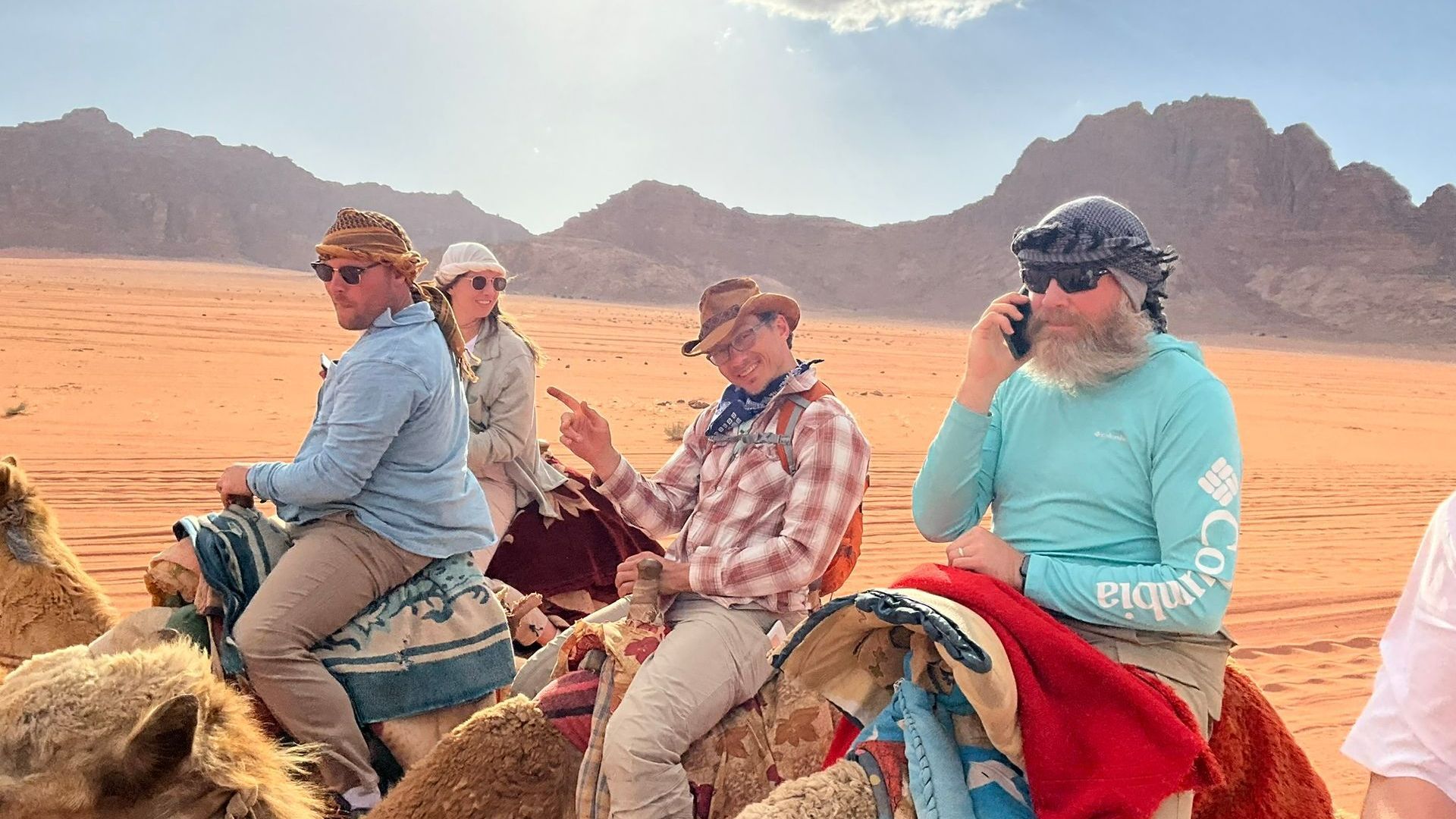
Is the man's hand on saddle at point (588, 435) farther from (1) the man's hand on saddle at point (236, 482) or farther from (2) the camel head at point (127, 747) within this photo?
(2) the camel head at point (127, 747)

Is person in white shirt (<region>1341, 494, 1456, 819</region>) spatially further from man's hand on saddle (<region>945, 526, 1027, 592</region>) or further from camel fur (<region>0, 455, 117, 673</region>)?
camel fur (<region>0, 455, 117, 673</region>)

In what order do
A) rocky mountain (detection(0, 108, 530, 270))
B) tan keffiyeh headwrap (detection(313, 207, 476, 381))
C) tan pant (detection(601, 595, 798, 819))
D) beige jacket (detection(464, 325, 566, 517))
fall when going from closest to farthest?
tan pant (detection(601, 595, 798, 819)), tan keffiyeh headwrap (detection(313, 207, 476, 381)), beige jacket (detection(464, 325, 566, 517)), rocky mountain (detection(0, 108, 530, 270))

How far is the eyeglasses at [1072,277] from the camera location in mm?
2471

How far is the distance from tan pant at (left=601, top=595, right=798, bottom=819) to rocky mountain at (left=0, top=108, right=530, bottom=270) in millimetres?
120693

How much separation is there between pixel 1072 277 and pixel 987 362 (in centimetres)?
30

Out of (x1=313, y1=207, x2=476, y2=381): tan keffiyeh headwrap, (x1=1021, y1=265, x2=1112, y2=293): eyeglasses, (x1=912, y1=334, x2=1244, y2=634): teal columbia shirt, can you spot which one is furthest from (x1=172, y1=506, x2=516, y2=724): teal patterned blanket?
(x1=1021, y1=265, x2=1112, y2=293): eyeglasses

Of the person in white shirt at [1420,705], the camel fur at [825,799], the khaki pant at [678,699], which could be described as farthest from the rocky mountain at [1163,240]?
the person in white shirt at [1420,705]

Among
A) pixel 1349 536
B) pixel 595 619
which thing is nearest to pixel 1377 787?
pixel 595 619

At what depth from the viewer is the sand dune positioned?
27.0 ft

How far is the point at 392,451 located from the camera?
335cm

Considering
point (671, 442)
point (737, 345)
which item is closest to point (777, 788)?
point (737, 345)

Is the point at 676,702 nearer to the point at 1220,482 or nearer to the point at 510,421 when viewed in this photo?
the point at 1220,482

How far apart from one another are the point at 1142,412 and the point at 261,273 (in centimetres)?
9910

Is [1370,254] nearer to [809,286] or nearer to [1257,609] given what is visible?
[809,286]
